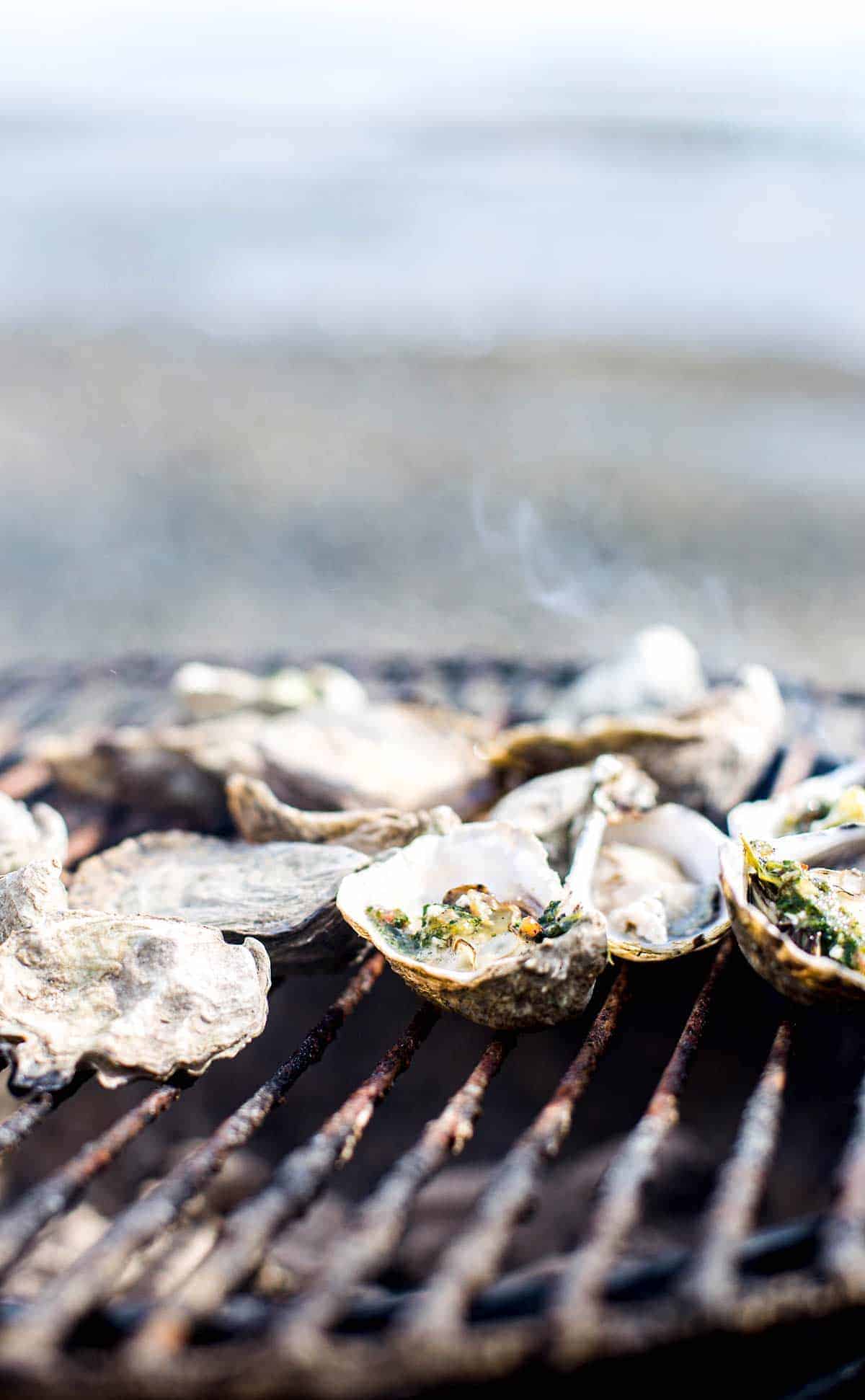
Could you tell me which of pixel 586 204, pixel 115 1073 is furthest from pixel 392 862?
pixel 586 204

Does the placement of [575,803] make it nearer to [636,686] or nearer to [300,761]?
[300,761]

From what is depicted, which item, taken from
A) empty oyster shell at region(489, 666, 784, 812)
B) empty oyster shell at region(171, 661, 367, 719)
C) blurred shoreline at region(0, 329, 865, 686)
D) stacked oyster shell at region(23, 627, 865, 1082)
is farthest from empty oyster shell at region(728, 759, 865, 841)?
blurred shoreline at region(0, 329, 865, 686)

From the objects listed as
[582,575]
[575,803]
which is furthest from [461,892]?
[582,575]

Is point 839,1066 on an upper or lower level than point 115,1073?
lower

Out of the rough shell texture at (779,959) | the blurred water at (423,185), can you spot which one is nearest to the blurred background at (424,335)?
the blurred water at (423,185)

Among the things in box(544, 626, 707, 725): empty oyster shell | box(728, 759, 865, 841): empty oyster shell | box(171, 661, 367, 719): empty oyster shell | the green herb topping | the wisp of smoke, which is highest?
the green herb topping

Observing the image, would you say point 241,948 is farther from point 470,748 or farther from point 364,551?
point 364,551

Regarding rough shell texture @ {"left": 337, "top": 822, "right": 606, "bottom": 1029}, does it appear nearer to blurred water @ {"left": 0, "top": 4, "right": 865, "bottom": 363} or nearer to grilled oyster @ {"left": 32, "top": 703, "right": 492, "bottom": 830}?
grilled oyster @ {"left": 32, "top": 703, "right": 492, "bottom": 830}

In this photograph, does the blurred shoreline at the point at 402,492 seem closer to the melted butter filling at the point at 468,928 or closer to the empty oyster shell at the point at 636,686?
the empty oyster shell at the point at 636,686
